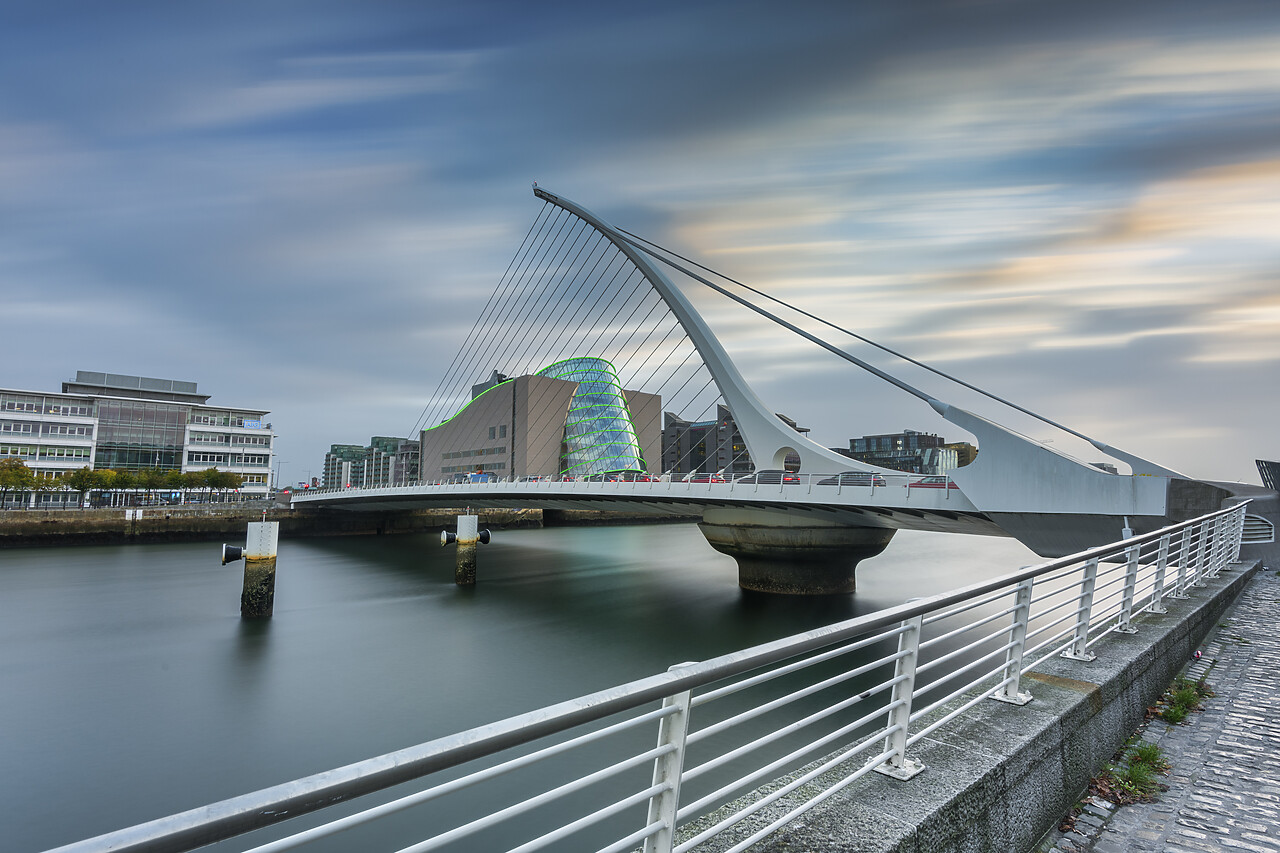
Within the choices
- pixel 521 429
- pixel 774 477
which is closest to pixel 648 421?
pixel 521 429

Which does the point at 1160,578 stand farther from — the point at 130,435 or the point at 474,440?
the point at 474,440

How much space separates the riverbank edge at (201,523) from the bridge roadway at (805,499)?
946 centimetres

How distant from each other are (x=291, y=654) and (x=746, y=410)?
14894mm

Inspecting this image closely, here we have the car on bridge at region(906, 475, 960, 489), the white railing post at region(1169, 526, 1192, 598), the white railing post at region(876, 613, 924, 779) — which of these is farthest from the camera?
the car on bridge at region(906, 475, 960, 489)

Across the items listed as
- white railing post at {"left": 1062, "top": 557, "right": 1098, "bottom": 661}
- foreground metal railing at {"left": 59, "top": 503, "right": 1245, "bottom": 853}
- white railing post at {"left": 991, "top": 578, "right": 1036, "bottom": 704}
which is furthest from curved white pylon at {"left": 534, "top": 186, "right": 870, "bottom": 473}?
white railing post at {"left": 991, "top": 578, "right": 1036, "bottom": 704}

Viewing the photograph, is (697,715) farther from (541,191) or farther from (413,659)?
(541,191)

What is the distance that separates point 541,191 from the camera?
36.3 meters

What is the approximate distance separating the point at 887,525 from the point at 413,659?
13.5m

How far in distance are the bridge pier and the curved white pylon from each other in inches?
76.1

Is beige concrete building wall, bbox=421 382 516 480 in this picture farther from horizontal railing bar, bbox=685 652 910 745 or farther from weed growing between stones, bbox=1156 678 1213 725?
horizontal railing bar, bbox=685 652 910 745

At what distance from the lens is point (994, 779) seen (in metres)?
2.68

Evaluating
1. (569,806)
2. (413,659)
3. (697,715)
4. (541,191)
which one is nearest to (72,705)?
(413,659)

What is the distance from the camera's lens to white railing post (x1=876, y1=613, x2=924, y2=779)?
2617 millimetres

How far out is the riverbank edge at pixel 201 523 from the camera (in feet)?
112
